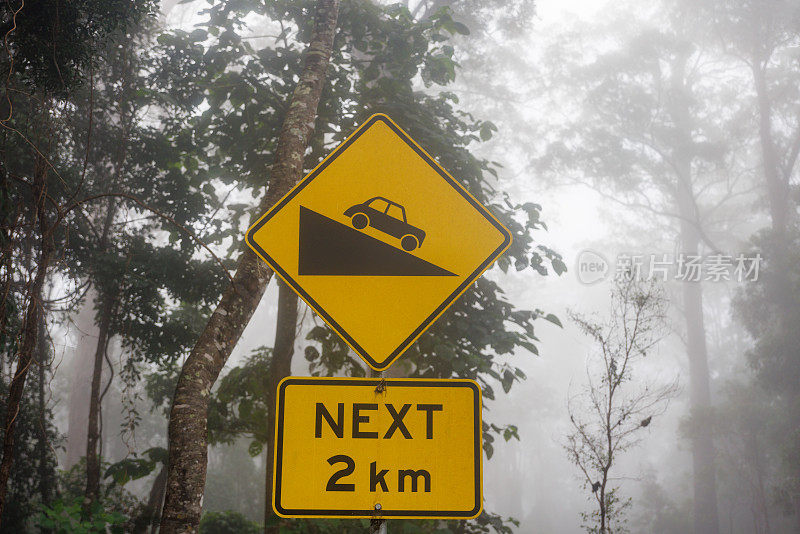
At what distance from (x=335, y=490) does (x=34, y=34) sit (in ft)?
13.2

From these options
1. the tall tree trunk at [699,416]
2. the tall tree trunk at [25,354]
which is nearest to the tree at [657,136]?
the tall tree trunk at [699,416]

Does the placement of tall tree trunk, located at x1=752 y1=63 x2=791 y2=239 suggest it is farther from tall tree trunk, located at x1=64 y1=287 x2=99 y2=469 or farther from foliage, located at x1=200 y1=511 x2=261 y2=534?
tall tree trunk, located at x1=64 y1=287 x2=99 y2=469

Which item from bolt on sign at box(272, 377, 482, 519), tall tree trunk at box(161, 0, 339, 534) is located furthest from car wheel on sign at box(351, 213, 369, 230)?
tall tree trunk at box(161, 0, 339, 534)

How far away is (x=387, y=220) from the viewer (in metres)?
2.02

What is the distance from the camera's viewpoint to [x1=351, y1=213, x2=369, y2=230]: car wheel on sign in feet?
6.63

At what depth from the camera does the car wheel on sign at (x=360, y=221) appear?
79.5 inches

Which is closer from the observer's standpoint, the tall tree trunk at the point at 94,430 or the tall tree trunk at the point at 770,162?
the tall tree trunk at the point at 94,430

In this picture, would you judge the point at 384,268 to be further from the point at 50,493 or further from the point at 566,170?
the point at 566,170

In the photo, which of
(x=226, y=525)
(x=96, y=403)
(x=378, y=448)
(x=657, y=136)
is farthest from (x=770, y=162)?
(x=378, y=448)

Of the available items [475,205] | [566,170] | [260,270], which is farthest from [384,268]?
[566,170]

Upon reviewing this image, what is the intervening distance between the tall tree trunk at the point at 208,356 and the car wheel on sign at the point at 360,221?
3.68 ft

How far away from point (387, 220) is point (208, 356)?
129 centimetres

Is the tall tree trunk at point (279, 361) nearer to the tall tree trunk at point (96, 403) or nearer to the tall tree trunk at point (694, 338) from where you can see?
the tall tree trunk at point (96, 403)

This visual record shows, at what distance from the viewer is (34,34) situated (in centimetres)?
397
